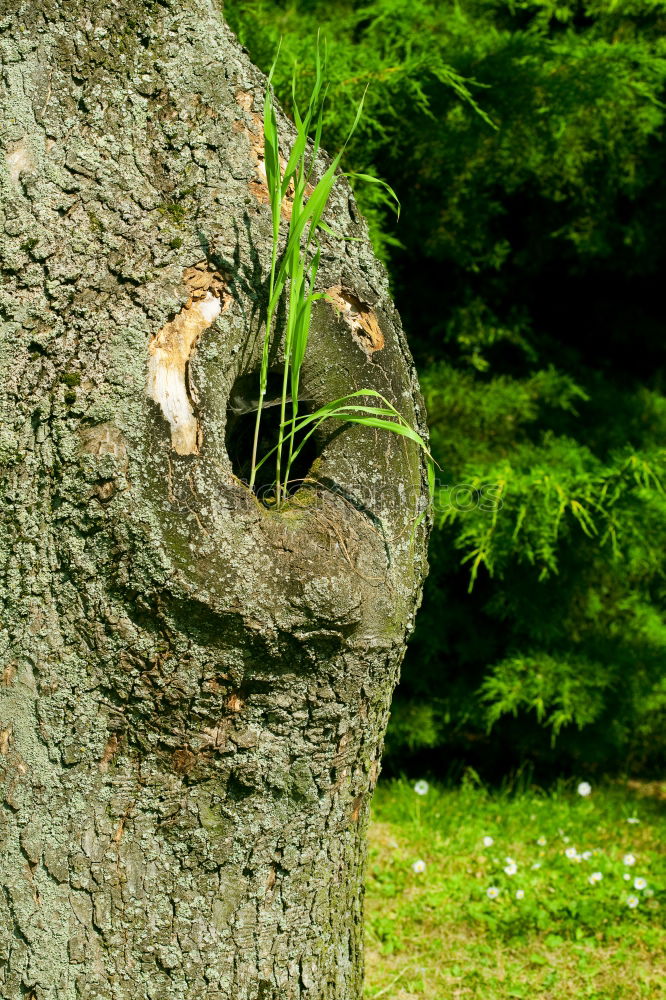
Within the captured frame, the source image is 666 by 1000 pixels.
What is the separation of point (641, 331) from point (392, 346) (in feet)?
10.4

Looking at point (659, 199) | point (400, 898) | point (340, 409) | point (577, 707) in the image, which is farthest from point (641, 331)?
point (340, 409)

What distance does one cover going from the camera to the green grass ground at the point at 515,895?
2.64m

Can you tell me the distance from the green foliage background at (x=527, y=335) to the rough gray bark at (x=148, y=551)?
5.96 ft

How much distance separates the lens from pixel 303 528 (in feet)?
5.07

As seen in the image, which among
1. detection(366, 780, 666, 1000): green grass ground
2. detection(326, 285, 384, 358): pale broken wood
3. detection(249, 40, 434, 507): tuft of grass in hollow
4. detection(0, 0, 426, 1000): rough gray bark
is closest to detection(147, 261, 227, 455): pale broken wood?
detection(0, 0, 426, 1000): rough gray bark

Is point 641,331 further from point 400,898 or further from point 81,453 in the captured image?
point 81,453

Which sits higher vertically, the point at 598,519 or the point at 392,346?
the point at 392,346

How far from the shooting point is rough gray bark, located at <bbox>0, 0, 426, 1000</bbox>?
1.46 metres

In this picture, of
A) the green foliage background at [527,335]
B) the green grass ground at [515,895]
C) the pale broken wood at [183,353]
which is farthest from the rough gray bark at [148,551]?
the green foliage background at [527,335]

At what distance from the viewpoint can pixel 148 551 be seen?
4.69 ft

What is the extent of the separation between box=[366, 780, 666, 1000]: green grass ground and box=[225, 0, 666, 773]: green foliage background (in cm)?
38

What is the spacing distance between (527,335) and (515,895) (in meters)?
2.54

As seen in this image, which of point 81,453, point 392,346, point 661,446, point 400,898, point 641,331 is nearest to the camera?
point 81,453

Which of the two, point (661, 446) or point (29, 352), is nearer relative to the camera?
point (29, 352)
